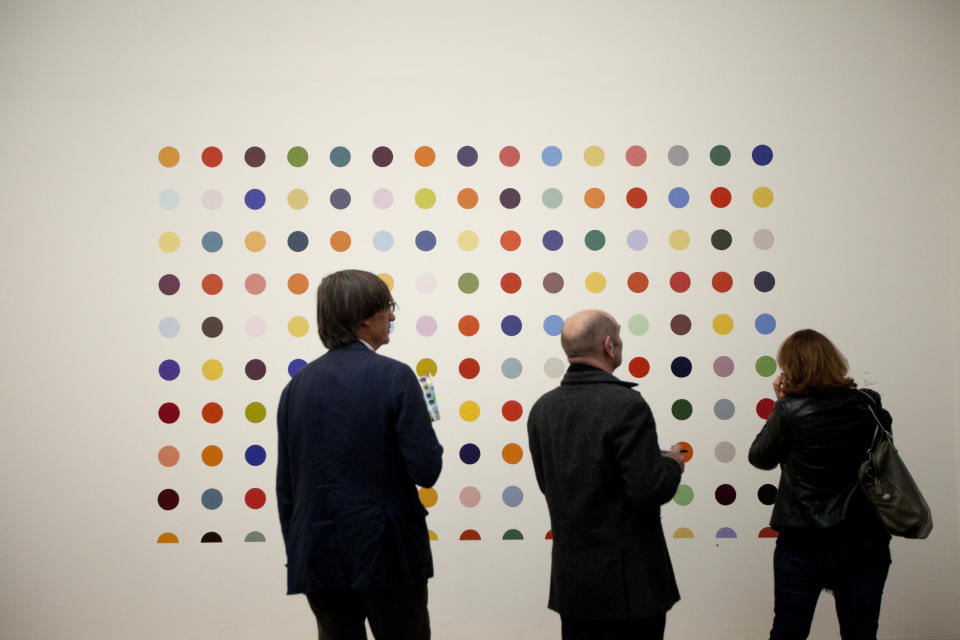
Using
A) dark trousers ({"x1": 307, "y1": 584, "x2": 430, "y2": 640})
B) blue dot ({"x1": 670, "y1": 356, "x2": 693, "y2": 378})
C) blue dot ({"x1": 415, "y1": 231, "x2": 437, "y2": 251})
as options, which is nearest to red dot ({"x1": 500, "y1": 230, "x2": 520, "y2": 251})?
blue dot ({"x1": 415, "y1": 231, "x2": 437, "y2": 251})

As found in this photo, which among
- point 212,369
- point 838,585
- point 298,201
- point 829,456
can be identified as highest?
point 298,201

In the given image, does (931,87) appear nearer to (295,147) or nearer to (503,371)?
(503,371)

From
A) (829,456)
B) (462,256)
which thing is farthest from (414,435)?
(462,256)

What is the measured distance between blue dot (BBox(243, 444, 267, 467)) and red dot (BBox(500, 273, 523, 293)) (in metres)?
1.27

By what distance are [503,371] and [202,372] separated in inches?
51.8

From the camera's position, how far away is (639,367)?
10.1 feet

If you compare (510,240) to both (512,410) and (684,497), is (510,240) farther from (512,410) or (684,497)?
(684,497)

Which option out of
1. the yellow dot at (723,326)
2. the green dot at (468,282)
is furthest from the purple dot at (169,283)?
the yellow dot at (723,326)

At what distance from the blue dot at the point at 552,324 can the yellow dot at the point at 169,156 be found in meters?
1.78

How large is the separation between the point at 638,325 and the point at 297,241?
154 cm

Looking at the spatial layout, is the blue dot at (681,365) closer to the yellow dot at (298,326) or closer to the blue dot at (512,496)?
the blue dot at (512,496)

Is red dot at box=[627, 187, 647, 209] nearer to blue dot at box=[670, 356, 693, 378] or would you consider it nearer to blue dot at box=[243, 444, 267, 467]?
blue dot at box=[670, 356, 693, 378]

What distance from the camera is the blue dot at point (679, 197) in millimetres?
3102

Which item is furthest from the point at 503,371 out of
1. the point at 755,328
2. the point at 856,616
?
the point at 856,616
